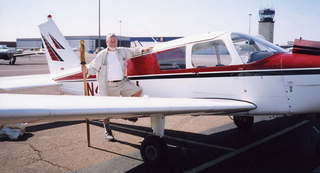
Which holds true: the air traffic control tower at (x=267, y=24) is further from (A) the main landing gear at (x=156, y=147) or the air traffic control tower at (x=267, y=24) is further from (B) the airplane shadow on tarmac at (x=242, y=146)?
(A) the main landing gear at (x=156, y=147)

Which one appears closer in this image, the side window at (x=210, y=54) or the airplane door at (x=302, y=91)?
the airplane door at (x=302, y=91)

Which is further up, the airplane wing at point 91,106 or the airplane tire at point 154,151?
the airplane wing at point 91,106

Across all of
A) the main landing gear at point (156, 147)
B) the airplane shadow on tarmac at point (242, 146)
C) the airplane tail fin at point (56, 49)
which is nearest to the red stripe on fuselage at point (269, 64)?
the main landing gear at point (156, 147)

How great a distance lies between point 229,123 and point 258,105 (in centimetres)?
282

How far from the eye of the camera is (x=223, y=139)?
611 centimetres

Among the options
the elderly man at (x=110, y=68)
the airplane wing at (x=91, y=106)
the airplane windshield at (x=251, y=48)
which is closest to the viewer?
the airplane wing at (x=91, y=106)

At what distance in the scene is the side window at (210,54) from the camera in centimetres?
506

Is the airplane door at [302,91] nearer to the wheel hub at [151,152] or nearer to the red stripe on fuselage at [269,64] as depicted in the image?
the red stripe on fuselage at [269,64]

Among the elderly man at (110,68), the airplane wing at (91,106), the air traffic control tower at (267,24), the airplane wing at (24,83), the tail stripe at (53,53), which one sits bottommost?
the airplane wing at (91,106)

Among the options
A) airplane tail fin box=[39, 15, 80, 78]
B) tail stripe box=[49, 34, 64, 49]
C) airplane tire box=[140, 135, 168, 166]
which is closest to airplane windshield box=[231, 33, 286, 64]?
airplane tire box=[140, 135, 168, 166]

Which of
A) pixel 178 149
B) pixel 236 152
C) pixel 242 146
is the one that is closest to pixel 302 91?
pixel 236 152

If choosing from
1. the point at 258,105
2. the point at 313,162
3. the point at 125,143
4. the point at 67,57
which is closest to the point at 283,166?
the point at 313,162

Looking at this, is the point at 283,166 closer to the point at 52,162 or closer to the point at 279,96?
the point at 279,96

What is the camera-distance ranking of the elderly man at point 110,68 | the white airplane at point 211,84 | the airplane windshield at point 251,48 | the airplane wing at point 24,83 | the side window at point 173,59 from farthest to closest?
the airplane wing at point 24,83, the elderly man at point 110,68, the side window at point 173,59, the airplane windshield at point 251,48, the white airplane at point 211,84
